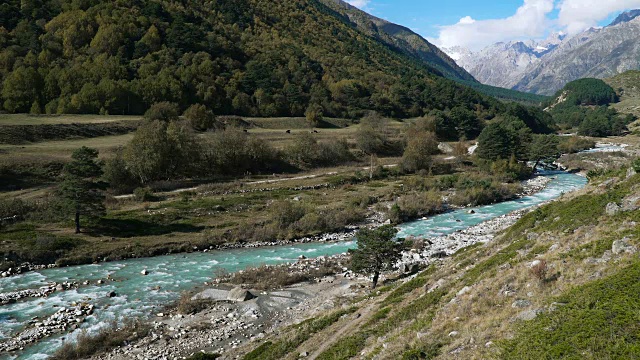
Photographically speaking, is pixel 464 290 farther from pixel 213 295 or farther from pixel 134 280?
pixel 134 280

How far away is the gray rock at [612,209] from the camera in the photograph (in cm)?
1598

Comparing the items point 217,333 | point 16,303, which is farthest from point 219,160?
point 217,333

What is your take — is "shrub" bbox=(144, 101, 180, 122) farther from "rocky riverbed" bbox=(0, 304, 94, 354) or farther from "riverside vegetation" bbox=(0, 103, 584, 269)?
"rocky riverbed" bbox=(0, 304, 94, 354)

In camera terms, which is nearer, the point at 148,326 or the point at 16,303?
the point at 148,326

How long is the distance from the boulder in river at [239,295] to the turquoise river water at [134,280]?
3.94 metres

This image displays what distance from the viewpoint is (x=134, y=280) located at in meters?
29.1

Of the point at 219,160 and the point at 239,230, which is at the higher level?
the point at 219,160

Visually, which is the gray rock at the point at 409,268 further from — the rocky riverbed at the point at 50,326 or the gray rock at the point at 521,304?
the rocky riverbed at the point at 50,326

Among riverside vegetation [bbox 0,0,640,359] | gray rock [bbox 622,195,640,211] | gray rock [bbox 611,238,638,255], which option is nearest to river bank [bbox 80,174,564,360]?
riverside vegetation [bbox 0,0,640,359]

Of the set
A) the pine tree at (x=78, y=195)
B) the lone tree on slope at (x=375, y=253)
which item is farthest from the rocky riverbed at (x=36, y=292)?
the lone tree on slope at (x=375, y=253)

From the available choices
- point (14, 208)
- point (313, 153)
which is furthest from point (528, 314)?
point (313, 153)

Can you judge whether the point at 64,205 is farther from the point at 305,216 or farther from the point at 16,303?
the point at 305,216

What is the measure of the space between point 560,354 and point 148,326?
2107cm

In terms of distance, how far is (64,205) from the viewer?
35438mm
